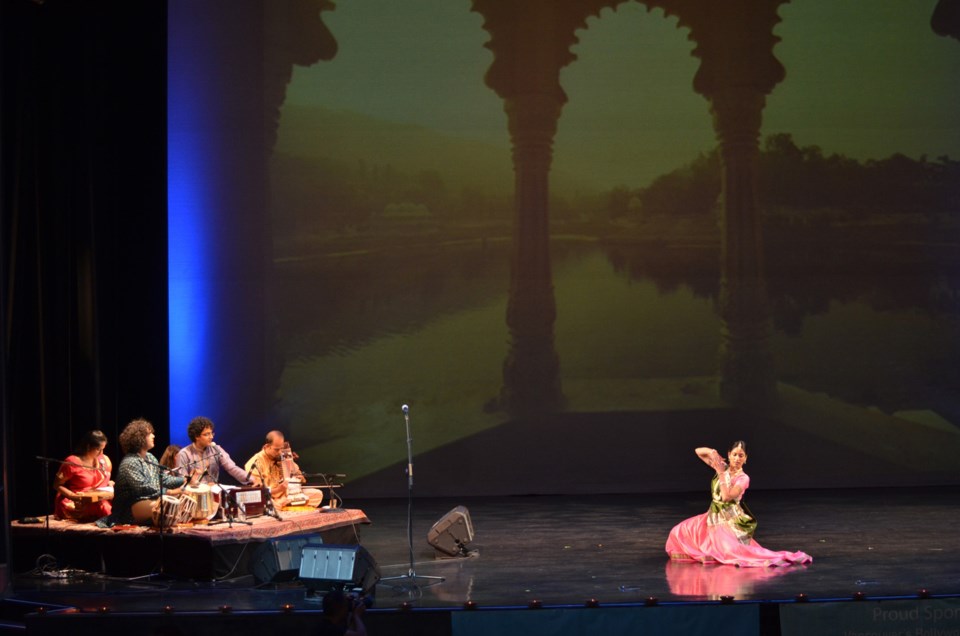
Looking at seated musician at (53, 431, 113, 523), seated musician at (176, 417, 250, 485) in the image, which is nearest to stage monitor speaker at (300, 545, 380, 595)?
seated musician at (176, 417, 250, 485)

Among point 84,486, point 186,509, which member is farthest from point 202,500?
point 84,486

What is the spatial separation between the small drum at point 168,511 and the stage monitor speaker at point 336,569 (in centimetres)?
123

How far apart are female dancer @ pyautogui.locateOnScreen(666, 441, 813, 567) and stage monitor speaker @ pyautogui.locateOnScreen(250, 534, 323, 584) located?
2294 millimetres

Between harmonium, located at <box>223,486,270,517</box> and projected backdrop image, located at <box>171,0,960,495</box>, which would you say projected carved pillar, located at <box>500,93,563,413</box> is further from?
harmonium, located at <box>223,486,270,517</box>

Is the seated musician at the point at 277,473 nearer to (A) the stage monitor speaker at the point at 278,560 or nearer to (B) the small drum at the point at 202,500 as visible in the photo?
(B) the small drum at the point at 202,500

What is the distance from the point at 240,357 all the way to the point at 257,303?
1.70ft

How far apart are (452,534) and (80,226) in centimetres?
377

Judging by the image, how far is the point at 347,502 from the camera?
10656mm

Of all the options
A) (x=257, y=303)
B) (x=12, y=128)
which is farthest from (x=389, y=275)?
(x=12, y=128)

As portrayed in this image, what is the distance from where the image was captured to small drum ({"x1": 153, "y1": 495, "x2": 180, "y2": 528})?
282 inches

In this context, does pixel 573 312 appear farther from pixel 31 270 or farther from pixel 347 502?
pixel 31 270

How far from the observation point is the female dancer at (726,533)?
23.1 feet

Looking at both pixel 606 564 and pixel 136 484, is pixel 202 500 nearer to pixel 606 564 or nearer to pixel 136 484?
pixel 136 484

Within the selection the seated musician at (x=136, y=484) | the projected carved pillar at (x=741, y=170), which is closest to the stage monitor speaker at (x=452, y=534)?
the seated musician at (x=136, y=484)
